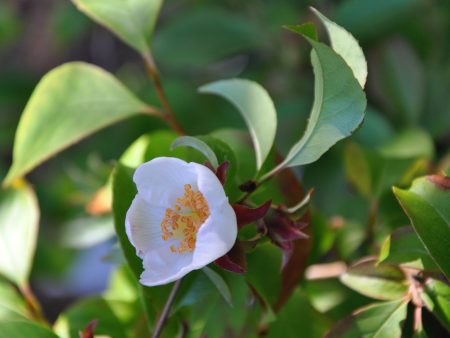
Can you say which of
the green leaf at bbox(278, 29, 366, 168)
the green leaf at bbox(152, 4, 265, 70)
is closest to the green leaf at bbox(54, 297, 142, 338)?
the green leaf at bbox(278, 29, 366, 168)

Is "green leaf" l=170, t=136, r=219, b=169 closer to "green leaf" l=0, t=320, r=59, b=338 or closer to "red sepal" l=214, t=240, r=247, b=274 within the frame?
"red sepal" l=214, t=240, r=247, b=274

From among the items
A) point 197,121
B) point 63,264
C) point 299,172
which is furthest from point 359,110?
point 63,264

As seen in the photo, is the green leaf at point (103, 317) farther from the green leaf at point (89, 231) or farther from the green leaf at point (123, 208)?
the green leaf at point (89, 231)

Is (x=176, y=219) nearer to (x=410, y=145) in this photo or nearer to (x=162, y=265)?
(x=162, y=265)

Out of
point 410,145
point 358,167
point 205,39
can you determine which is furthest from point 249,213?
point 205,39

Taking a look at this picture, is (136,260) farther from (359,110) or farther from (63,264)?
(63,264)
